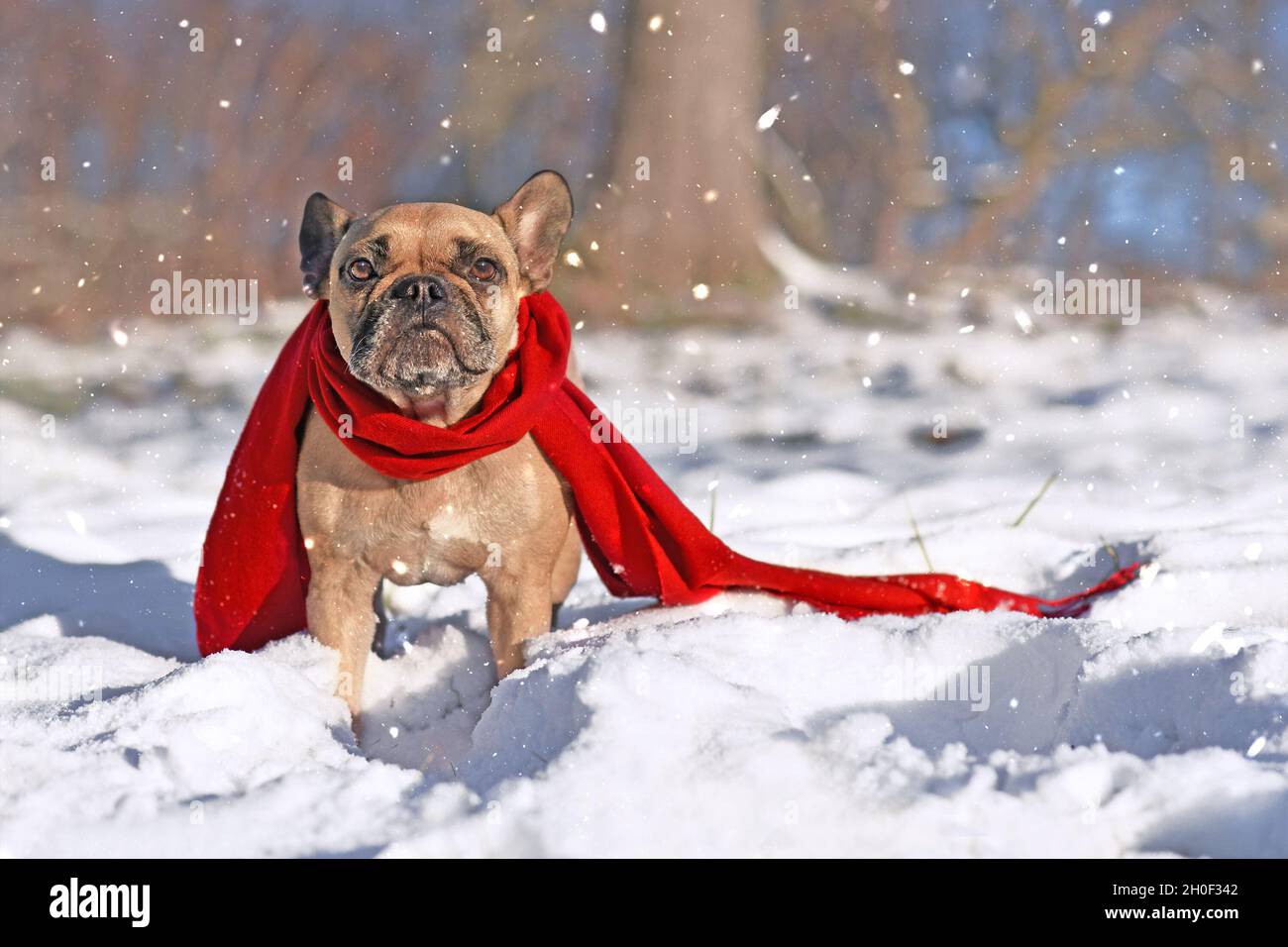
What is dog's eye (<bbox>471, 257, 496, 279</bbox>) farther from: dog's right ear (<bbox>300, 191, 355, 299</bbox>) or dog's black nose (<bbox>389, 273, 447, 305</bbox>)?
dog's right ear (<bbox>300, 191, 355, 299</bbox>)

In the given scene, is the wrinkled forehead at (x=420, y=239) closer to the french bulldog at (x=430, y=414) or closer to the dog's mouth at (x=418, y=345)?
the french bulldog at (x=430, y=414)

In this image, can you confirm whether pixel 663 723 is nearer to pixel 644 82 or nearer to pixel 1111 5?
pixel 644 82

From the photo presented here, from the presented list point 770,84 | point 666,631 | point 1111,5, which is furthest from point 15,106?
point 666,631

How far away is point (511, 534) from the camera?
9.52ft

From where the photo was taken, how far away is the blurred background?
9766mm

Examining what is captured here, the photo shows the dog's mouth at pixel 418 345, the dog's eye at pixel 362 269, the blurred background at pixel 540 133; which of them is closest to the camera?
the dog's mouth at pixel 418 345

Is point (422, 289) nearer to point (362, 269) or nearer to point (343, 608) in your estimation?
→ point (362, 269)

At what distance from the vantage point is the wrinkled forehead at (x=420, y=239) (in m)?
2.76

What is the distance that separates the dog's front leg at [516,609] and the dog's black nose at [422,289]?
675 mm

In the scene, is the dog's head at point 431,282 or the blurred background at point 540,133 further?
the blurred background at point 540,133

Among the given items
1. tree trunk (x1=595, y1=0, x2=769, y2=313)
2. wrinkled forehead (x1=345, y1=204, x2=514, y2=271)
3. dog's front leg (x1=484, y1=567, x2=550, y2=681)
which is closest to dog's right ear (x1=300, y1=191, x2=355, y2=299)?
wrinkled forehead (x1=345, y1=204, x2=514, y2=271)

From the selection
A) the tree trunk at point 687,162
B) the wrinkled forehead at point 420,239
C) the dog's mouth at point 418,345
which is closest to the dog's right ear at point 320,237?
the wrinkled forehead at point 420,239

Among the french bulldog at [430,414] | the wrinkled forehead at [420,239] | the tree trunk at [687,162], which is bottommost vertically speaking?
the french bulldog at [430,414]

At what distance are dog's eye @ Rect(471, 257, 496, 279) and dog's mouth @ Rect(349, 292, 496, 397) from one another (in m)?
0.10
